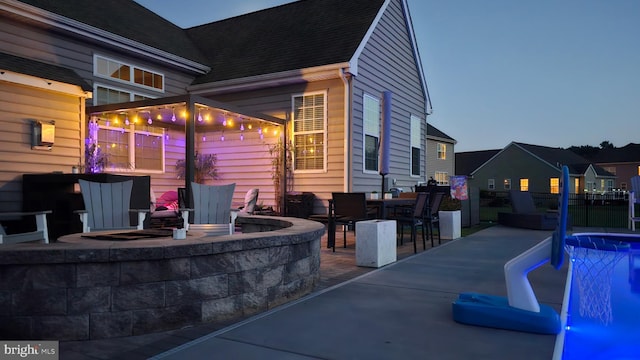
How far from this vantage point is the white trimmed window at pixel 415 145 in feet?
42.9

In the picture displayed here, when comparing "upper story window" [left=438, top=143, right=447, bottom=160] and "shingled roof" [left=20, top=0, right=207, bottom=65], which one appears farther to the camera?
"upper story window" [left=438, top=143, right=447, bottom=160]

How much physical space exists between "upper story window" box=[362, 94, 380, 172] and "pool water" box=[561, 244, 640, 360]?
17.4 ft

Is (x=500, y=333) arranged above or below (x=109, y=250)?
below

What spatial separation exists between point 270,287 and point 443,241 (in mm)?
5552

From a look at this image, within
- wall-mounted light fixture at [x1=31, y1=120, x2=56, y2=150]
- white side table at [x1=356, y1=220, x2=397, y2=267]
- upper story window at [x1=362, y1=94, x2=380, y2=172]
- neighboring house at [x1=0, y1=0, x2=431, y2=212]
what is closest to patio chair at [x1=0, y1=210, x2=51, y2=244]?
neighboring house at [x1=0, y1=0, x2=431, y2=212]

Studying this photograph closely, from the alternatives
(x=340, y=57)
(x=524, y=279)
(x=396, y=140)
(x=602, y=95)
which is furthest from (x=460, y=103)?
(x=524, y=279)

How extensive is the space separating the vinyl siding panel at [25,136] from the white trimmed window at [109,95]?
1.00 meters

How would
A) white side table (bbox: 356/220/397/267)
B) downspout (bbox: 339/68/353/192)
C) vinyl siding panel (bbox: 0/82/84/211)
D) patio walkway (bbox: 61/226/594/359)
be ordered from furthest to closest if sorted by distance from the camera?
downspout (bbox: 339/68/353/192), vinyl siding panel (bbox: 0/82/84/211), white side table (bbox: 356/220/397/267), patio walkway (bbox: 61/226/594/359)

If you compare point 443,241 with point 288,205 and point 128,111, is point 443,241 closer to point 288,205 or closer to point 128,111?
point 288,205

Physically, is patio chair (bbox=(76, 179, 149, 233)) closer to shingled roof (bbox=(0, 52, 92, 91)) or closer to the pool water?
shingled roof (bbox=(0, 52, 92, 91))

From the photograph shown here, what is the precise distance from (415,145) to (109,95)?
8677 mm

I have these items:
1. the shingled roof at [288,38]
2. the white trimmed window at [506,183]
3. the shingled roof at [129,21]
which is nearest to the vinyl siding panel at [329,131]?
the shingled roof at [288,38]

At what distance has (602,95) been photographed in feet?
96.0

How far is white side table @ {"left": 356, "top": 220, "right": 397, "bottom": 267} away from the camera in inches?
219
